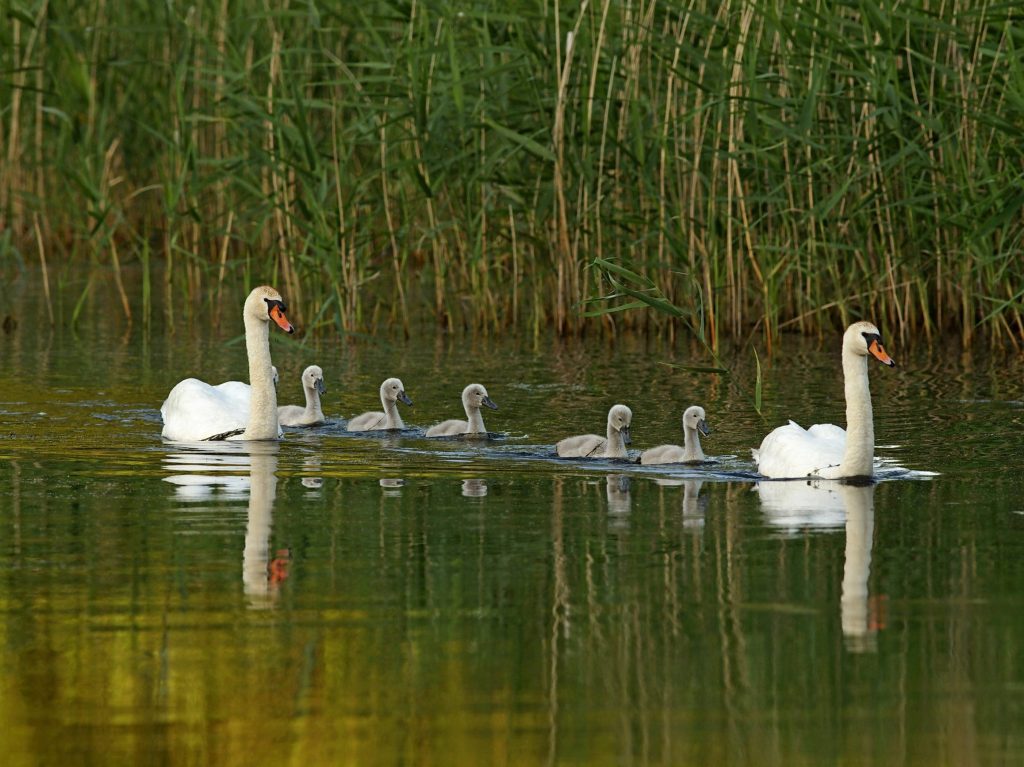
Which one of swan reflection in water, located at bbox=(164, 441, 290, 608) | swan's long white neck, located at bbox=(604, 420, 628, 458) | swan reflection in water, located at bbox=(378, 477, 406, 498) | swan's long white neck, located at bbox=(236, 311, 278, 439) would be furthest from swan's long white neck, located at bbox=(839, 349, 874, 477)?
swan's long white neck, located at bbox=(236, 311, 278, 439)

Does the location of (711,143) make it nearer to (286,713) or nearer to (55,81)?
(55,81)

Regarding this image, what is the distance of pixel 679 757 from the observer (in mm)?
5180

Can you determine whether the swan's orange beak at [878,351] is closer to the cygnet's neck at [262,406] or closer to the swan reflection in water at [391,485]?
the swan reflection in water at [391,485]

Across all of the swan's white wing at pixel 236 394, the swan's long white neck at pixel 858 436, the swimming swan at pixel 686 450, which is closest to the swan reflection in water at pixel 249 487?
the swan's white wing at pixel 236 394

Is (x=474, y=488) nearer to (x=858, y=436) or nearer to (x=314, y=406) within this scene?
(x=858, y=436)

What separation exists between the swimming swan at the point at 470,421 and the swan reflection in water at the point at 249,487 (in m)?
0.88

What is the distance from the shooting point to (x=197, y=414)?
11.4m

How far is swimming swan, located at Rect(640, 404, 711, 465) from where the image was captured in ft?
33.9

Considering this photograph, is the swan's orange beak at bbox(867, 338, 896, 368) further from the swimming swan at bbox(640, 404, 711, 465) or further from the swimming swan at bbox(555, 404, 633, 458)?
the swimming swan at bbox(555, 404, 633, 458)

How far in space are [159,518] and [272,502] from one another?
67 cm

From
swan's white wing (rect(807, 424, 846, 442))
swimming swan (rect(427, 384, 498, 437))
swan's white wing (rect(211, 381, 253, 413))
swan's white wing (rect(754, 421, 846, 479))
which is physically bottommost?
swan's white wing (rect(754, 421, 846, 479))

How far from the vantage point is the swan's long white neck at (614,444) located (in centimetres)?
1057

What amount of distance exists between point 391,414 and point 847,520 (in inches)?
149

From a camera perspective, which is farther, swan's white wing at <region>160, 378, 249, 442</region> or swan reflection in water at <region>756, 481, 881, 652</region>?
swan's white wing at <region>160, 378, 249, 442</region>
